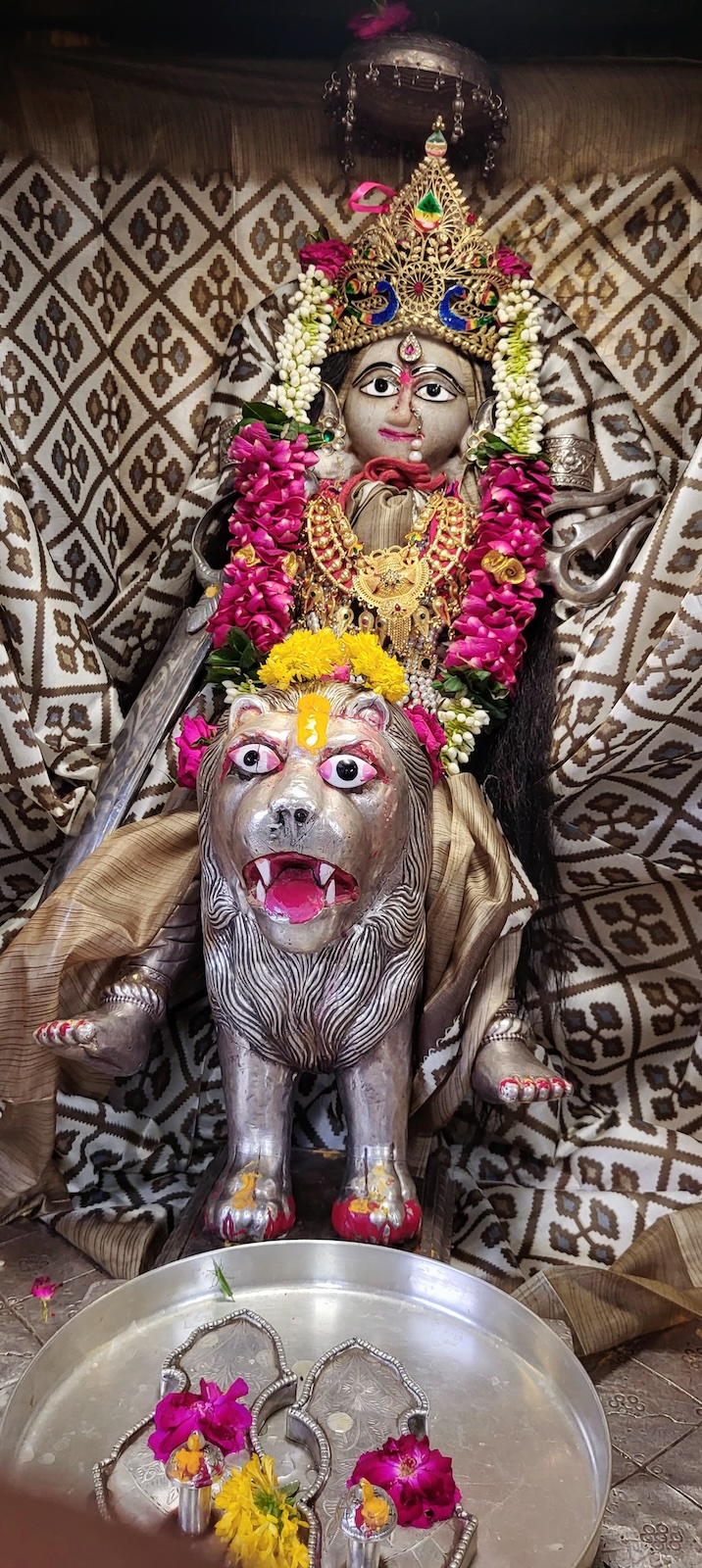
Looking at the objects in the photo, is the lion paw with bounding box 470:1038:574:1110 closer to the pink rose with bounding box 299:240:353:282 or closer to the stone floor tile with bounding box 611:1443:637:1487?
the stone floor tile with bounding box 611:1443:637:1487

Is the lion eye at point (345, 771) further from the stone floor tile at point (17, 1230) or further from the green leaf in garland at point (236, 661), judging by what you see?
the stone floor tile at point (17, 1230)

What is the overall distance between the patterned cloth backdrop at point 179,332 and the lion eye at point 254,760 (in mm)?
619

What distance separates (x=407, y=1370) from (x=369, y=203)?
2.61m

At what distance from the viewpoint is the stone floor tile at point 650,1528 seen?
1486 mm

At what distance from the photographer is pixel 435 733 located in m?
2.21

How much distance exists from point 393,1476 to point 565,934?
53.1 inches

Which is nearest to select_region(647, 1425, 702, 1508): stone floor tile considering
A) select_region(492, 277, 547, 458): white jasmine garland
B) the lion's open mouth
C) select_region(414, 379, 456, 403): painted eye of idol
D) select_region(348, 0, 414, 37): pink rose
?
the lion's open mouth

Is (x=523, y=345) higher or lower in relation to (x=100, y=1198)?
higher

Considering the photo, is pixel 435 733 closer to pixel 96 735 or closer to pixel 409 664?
pixel 409 664

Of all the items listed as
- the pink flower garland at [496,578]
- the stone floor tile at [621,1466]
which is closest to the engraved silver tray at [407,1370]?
the stone floor tile at [621,1466]

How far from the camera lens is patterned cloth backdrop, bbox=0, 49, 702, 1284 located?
2.43m

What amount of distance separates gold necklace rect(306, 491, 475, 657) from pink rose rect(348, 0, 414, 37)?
960mm

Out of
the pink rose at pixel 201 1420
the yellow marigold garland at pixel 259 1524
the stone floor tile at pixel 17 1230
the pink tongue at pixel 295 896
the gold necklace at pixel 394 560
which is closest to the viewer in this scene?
the yellow marigold garland at pixel 259 1524

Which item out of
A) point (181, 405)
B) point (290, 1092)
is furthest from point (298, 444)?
point (290, 1092)
